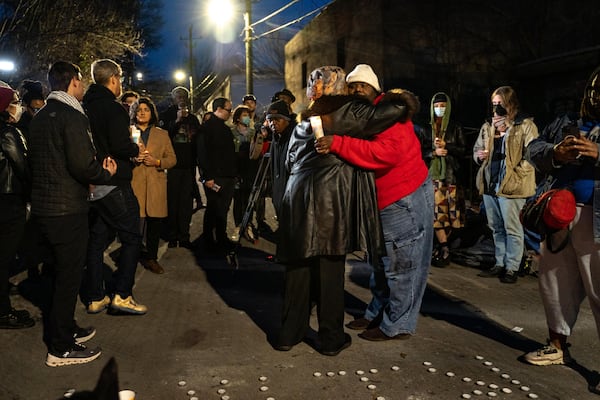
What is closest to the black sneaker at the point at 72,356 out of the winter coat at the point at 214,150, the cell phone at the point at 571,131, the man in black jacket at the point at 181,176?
the cell phone at the point at 571,131

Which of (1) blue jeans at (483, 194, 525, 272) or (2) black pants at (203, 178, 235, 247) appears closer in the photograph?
(1) blue jeans at (483, 194, 525, 272)

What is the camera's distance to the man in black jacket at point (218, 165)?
763cm

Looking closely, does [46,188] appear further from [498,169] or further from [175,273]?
[498,169]

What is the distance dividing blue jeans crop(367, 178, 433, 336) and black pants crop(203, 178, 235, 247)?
12.7 feet

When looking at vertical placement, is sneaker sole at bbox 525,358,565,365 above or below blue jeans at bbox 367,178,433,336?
below

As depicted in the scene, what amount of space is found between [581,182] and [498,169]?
2.95 m

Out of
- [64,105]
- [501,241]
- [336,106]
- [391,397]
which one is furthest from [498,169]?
[64,105]

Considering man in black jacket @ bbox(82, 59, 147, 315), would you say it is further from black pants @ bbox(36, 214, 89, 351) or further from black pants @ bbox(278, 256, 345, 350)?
black pants @ bbox(278, 256, 345, 350)

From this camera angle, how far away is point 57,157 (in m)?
3.83

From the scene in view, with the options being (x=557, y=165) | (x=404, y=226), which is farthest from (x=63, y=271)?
(x=557, y=165)

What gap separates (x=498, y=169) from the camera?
21.4 ft

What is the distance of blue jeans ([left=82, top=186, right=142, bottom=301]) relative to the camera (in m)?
4.72

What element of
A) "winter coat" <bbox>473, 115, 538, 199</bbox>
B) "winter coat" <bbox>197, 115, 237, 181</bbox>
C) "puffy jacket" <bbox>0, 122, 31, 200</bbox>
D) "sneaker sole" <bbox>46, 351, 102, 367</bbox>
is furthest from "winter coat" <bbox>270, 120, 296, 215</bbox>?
"winter coat" <bbox>473, 115, 538, 199</bbox>

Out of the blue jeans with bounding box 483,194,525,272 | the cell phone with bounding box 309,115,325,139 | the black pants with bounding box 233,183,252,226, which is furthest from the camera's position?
the black pants with bounding box 233,183,252,226
